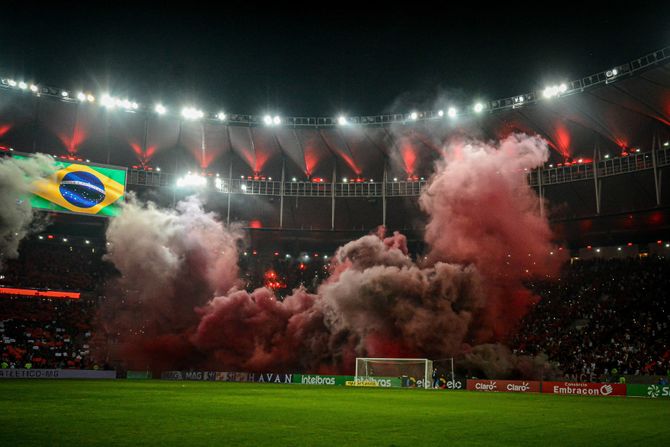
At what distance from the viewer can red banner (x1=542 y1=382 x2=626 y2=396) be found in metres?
36.3

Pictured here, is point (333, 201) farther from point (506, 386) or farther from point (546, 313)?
point (506, 386)

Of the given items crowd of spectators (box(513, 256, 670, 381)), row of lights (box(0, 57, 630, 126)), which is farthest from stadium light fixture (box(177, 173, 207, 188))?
crowd of spectators (box(513, 256, 670, 381))

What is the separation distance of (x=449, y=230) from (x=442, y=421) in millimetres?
31622

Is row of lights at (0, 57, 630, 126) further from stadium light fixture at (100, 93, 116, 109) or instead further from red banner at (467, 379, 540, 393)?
red banner at (467, 379, 540, 393)

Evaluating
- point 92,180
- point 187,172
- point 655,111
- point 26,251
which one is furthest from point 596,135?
point 26,251

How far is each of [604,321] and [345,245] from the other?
21646 mm

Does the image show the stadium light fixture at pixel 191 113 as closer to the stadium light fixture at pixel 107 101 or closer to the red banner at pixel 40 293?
the stadium light fixture at pixel 107 101

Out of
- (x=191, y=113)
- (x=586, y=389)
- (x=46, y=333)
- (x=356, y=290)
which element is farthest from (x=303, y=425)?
(x=191, y=113)

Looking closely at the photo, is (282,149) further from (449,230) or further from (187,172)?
(449,230)

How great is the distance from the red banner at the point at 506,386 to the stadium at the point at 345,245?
0.10 meters

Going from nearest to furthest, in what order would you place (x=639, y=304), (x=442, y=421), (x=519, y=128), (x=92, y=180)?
(x=442, y=421), (x=639, y=304), (x=92, y=180), (x=519, y=128)

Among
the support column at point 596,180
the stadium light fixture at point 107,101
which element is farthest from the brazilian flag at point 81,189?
the support column at point 596,180

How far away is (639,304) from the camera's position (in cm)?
4834

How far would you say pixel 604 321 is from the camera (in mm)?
48312
